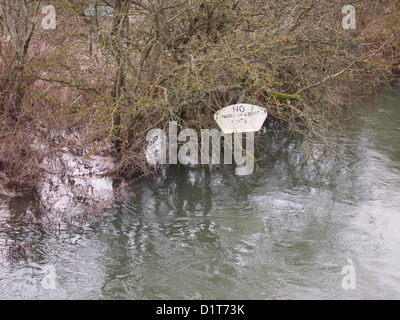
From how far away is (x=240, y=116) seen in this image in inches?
274

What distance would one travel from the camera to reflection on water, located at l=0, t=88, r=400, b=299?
557 cm

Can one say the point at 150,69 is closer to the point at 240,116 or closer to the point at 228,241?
the point at 240,116

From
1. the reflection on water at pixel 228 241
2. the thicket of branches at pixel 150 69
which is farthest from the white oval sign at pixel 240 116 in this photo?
the reflection on water at pixel 228 241

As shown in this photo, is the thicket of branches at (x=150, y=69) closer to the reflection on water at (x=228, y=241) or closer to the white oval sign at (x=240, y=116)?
the white oval sign at (x=240, y=116)

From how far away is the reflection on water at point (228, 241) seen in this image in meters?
5.57

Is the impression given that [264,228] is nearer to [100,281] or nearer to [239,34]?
[100,281]

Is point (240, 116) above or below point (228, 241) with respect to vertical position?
above

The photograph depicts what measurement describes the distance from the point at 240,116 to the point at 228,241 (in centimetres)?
185

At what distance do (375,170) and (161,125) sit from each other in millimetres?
4384

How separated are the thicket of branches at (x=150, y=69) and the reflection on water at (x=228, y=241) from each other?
3.55 ft

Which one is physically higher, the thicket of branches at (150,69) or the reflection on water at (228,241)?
the thicket of branches at (150,69)

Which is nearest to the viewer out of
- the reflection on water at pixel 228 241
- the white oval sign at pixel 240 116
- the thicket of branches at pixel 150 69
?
the reflection on water at pixel 228 241

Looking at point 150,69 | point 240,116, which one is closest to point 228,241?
point 240,116
